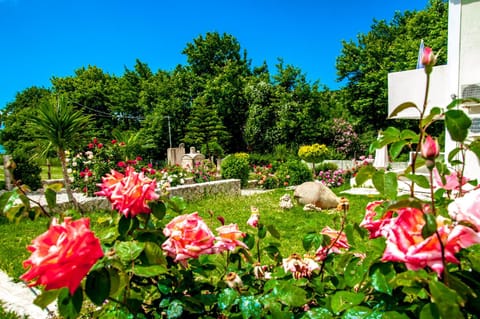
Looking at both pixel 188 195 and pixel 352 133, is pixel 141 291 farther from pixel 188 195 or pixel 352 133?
pixel 352 133

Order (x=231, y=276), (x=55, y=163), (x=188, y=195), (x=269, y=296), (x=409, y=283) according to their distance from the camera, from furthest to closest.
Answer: (x=55, y=163) < (x=188, y=195) < (x=231, y=276) < (x=269, y=296) < (x=409, y=283)

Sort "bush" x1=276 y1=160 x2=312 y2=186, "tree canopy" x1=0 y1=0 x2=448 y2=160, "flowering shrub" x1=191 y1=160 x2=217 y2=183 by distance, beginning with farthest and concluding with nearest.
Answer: "tree canopy" x1=0 y1=0 x2=448 y2=160, "bush" x1=276 y1=160 x2=312 y2=186, "flowering shrub" x1=191 y1=160 x2=217 y2=183

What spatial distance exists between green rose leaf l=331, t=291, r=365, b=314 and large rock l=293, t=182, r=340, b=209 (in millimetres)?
6666

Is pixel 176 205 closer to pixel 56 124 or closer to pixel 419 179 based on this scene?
pixel 419 179

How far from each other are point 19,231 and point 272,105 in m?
20.3

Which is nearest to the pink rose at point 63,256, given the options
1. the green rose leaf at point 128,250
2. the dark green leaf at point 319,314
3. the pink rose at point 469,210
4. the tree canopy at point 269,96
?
the green rose leaf at point 128,250

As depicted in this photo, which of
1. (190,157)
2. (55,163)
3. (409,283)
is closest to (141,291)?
(409,283)

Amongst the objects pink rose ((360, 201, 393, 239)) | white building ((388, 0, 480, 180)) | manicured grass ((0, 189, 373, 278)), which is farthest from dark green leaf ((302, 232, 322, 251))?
white building ((388, 0, 480, 180))

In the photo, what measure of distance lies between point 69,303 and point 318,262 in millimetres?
833

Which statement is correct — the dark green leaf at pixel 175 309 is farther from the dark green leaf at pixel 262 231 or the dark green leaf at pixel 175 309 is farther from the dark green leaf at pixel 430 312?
the dark green leaf at pixel 430 312

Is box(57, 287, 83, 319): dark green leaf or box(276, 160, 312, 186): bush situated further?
box(276, 160, 312, 186): bush

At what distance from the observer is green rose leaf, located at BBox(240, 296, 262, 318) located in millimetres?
875

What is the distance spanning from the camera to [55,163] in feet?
90.8

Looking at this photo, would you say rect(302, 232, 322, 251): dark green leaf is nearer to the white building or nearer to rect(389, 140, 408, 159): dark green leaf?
rect(389, 140, 408, 159): dark green leaf
